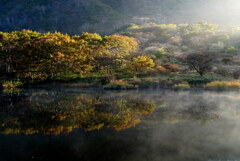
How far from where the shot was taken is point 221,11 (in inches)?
6156

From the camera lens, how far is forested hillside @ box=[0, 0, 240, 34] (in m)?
148

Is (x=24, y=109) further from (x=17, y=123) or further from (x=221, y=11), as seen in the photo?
(x=221, y=11)

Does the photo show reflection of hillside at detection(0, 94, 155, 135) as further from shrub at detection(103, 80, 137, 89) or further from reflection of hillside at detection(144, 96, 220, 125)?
shrub at detection(103, 80, 137, 89)

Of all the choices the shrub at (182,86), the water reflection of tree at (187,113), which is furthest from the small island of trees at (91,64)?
the water reflection of tree at (187,113)

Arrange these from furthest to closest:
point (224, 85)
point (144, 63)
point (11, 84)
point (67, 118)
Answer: point (144, 63) → point (11, 84) → point (224, 85) → point (67, 118)

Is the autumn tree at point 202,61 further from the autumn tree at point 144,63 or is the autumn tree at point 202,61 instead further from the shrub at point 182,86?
the shrub at point 182,86

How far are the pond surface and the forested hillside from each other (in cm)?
12108

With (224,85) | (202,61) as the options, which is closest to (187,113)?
(224,85)

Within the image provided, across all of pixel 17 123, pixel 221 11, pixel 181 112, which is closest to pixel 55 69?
pixel 17 123

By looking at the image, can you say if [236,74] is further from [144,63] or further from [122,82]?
[122,82]

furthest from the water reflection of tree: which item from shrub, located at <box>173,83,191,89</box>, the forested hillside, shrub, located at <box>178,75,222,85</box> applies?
the forested hillside

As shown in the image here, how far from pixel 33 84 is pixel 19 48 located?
994 centimetres

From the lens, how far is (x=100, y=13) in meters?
164

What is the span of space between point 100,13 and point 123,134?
16047 cm
